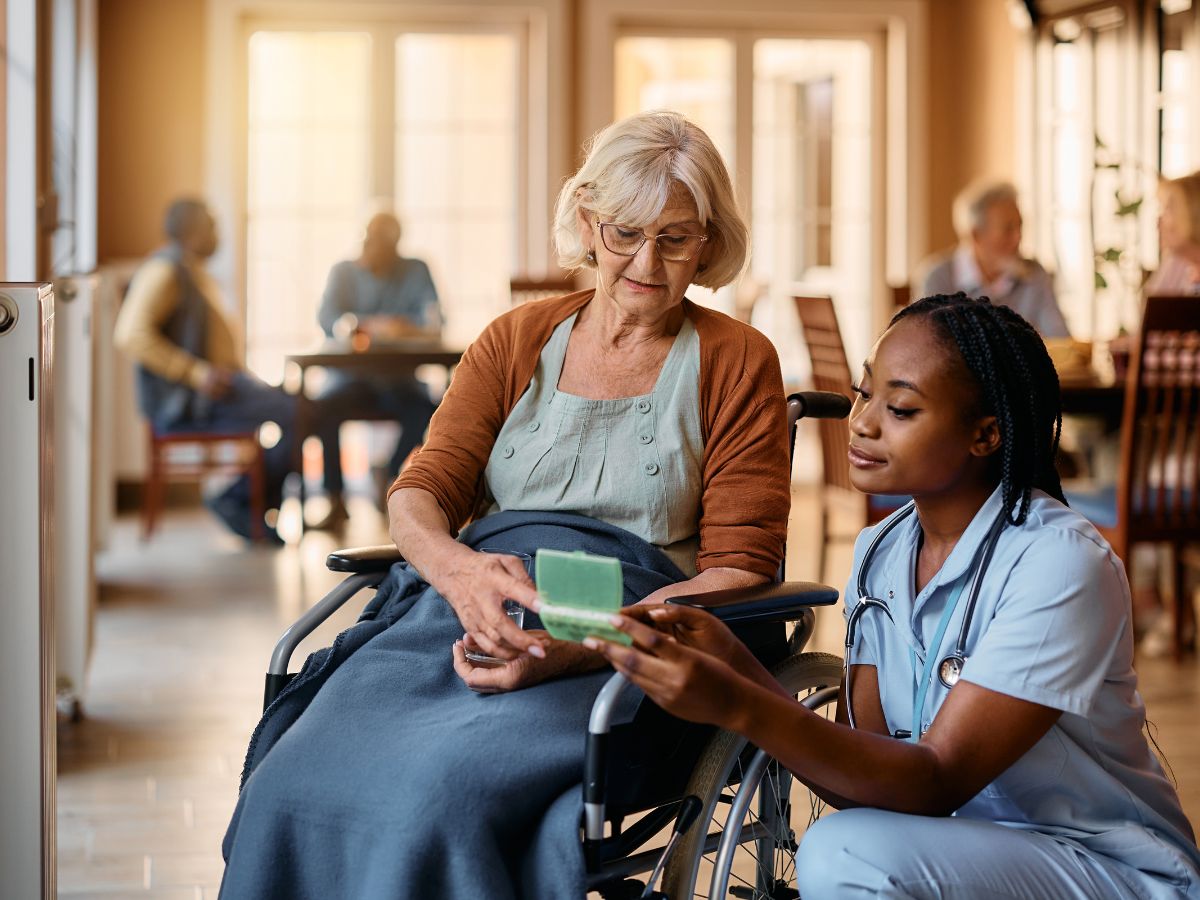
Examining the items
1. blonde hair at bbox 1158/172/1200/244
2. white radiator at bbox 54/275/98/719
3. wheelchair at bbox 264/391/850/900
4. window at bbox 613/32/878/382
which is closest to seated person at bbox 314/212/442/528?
window at bbox 613/32/878/382

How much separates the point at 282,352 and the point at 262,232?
1.90ft

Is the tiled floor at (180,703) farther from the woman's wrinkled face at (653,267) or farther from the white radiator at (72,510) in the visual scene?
the woman's wrinkled face at (653,267)

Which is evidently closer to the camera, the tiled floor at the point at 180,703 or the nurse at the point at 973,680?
the nurse at the point at 973,680

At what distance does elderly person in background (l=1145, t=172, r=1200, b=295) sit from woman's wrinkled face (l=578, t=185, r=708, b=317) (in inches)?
107

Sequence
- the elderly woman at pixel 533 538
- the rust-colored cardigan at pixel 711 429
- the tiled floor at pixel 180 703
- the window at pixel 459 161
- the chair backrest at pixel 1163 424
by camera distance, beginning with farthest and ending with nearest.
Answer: the window at pixel 459 161 < the chair backrest at pixel 1163 424 < the tiled floor at pixel 180 703 < the rust-colored cardigan at pixel 711 429 < the elderly woman at pixel 533 538

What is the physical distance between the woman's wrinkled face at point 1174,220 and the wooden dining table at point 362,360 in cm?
254

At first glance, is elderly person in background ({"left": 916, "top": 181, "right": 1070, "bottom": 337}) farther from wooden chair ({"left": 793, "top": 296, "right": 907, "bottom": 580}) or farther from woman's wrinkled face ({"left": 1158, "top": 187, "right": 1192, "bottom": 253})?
wooden chair ({"left": 793, "top": 296, "right": 907, "bottom": 580})

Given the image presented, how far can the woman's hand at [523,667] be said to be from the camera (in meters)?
1.67

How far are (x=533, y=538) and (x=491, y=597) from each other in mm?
184

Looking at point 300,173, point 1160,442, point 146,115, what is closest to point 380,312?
point 300,173

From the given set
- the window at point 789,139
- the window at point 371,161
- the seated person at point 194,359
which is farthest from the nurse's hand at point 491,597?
the window at point 789,139

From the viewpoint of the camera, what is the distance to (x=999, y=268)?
4.80 metres

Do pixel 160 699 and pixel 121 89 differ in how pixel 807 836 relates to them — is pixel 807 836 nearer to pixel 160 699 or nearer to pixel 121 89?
pixel 160 699

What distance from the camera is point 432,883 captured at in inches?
58.2
